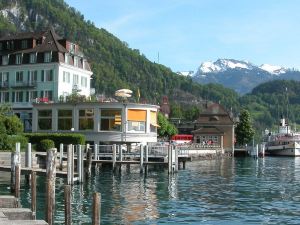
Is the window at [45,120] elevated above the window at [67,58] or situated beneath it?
situated beneath

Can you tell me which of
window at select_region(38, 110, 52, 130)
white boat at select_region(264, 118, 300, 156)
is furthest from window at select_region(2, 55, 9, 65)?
white boat at select_region(264, 118, 300, 156)

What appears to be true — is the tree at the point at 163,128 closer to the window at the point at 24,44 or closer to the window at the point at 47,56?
the window at the point at 47,56

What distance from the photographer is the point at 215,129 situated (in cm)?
12888

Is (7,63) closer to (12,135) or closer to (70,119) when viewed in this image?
(70,119)

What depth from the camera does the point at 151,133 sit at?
67.1 meters

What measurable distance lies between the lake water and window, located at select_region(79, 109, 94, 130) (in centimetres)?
1252

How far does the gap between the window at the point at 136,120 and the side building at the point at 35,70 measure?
79.3 ft

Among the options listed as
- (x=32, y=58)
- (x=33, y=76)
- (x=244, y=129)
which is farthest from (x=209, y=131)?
(x=32, y=58)

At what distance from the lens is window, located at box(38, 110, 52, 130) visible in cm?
6851

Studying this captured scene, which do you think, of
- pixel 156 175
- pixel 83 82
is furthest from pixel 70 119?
pixel 83 82

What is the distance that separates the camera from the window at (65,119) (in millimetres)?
67375

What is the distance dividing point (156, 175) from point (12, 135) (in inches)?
590

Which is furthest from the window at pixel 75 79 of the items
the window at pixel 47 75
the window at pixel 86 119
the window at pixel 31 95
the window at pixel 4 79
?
the window at pixel 86 119

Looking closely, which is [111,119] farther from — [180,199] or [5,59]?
[5,59]
